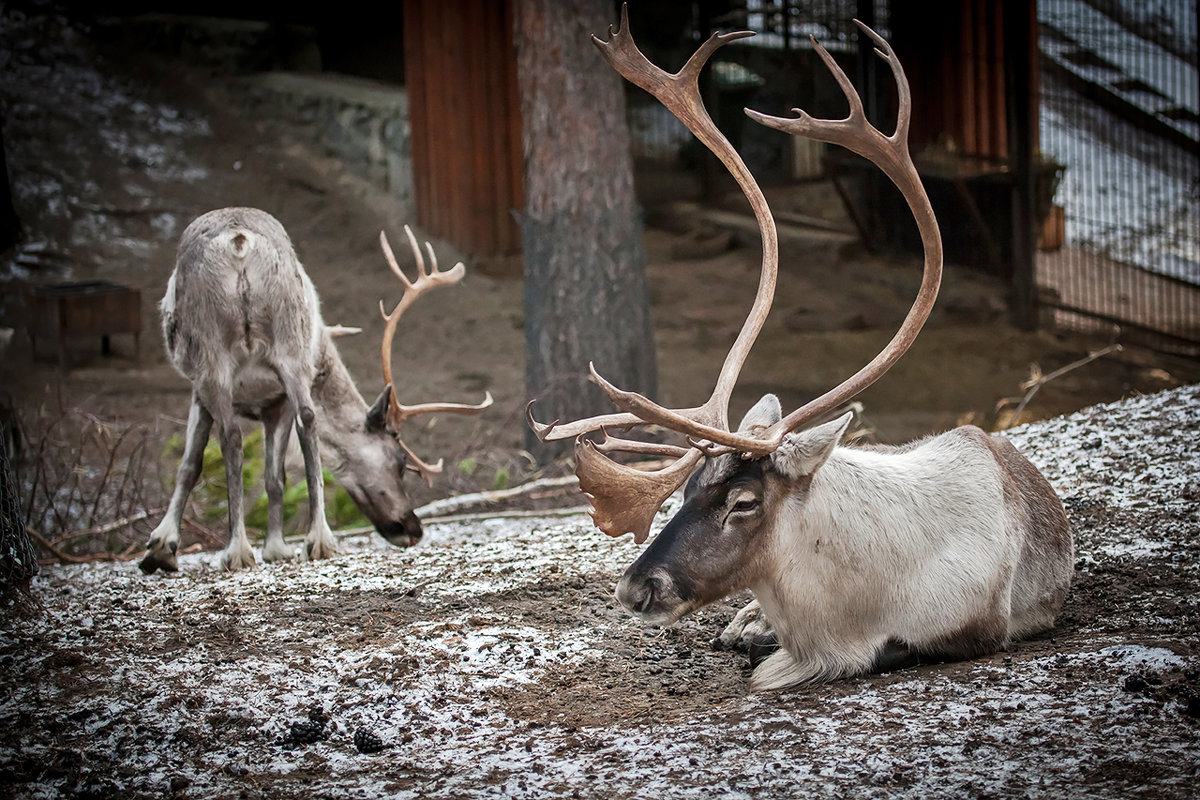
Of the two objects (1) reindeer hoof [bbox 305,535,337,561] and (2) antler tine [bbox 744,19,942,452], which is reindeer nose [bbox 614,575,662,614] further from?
(1) reindeer hoof [bbox 305,535,337,561]

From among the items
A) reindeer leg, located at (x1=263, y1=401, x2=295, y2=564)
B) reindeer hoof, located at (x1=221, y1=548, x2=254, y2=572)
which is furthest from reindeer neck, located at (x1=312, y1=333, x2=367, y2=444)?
reindeer hoof, located at (x1=221, y1=548, x2=254, y2=572)

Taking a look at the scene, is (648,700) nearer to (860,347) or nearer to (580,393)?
(580,393)

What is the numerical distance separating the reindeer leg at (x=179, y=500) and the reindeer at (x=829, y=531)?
2501 millimetres

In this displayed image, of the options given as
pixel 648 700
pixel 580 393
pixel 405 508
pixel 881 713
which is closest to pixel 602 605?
pixel 648 700

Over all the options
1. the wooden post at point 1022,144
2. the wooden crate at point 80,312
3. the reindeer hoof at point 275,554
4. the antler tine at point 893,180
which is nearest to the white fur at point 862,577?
the antler tine at point 893,180

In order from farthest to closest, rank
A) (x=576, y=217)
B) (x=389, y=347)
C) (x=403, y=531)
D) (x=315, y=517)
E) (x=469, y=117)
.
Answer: (x=469, y=117)
(x=576, y=217)
(x=389, y=347)
(x=403, y=531)
(x=315, y=517)

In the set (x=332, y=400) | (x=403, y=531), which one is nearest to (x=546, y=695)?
(x=403, y=531)

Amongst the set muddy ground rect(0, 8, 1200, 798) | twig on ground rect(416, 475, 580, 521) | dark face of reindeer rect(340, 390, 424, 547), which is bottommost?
twig on ground rect(416, 475, 580, 521)

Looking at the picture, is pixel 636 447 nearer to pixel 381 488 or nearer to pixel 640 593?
pixel 640 593

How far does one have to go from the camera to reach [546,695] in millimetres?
3686

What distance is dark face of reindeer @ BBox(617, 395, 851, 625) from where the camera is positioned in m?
3.50

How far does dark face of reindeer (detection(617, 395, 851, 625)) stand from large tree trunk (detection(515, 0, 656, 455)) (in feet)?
14.7

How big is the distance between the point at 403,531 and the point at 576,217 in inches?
117

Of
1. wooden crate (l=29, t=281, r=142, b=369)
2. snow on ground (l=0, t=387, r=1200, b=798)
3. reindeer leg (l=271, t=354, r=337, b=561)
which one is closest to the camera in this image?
snow on ground (l=0, t=387, r=1200, b=798)
